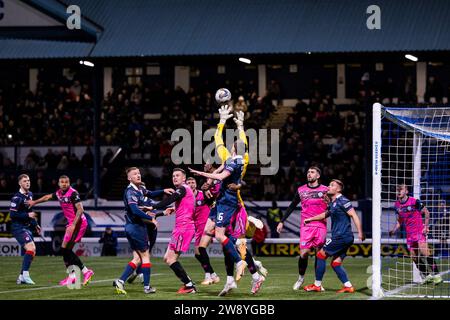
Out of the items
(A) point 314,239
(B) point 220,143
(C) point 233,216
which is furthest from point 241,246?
(B) point 220,143

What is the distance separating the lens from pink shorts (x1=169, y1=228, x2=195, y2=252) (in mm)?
17469

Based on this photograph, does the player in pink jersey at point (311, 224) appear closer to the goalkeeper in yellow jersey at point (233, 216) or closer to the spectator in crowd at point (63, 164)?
the goalkeeper in yellow jersey at point (233, 216)

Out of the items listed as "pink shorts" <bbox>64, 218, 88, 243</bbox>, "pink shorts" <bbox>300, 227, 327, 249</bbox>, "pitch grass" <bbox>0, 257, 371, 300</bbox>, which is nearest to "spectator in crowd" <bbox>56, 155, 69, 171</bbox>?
"pitch grass" <bbox>0, 257, 371, 300</bbox>

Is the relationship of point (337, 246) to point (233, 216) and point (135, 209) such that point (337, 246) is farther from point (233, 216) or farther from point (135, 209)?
point (135, 209)

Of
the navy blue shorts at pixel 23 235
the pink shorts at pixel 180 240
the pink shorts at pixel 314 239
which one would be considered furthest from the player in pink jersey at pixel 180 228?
the navy blue shorts at pixel 23 235

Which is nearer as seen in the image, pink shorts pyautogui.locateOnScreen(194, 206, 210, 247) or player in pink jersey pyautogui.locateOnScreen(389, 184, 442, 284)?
player in pink jersey pyautogui.locateOnScreen(389, 184, 442, 284)

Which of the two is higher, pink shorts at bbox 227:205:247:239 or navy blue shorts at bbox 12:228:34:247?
pink shorts at bbox 227:205:247:239

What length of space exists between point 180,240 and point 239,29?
1708 centimetres

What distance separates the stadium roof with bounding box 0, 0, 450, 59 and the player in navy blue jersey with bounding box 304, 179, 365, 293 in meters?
14.2

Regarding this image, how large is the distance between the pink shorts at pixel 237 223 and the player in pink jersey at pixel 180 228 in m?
0.90

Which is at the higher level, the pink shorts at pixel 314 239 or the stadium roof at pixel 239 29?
the stadium roof at pixel 239 29

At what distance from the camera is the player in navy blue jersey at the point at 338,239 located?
1780 centimetres

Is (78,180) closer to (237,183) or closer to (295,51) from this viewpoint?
(295,51)

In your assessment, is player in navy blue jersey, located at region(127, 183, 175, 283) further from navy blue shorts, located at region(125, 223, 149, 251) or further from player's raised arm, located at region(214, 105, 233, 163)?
player's raised arm, located at region(214, 105, 233, 163)
